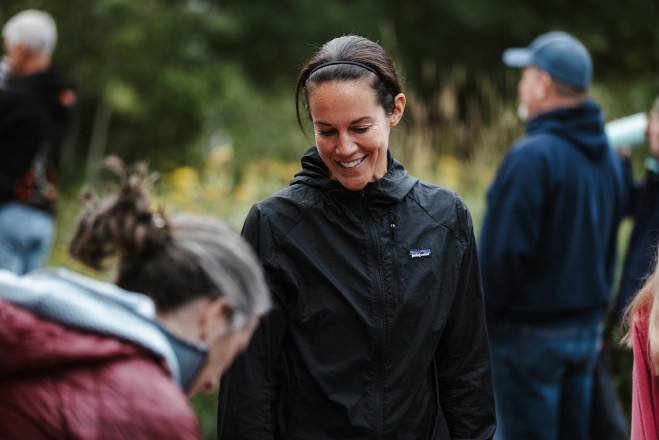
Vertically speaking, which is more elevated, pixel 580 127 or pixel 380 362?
pixel 580 127

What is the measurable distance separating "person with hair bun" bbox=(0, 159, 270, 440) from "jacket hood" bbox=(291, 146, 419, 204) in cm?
70

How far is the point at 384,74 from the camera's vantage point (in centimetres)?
266

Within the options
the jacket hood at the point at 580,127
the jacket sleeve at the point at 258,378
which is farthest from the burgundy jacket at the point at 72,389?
the jacket hood at the point at 580,127

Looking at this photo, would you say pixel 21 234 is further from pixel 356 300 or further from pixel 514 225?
pixel 356 300

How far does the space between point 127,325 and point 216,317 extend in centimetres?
26

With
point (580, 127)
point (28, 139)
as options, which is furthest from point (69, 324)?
point (28, 139)

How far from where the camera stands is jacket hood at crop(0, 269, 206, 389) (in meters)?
1.66

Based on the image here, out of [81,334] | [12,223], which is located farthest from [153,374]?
[12,223]

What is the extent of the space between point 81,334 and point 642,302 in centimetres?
179

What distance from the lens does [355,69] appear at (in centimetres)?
261

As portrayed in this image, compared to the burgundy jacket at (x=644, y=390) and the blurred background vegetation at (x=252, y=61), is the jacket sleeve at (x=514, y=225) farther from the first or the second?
the blurred background vegetation at (x=252, y=61)

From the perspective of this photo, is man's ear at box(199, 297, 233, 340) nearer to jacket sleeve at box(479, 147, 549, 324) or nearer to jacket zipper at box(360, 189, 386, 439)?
jacket zipper at box(360, 189, 386, 439)

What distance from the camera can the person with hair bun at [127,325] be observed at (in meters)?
1.66

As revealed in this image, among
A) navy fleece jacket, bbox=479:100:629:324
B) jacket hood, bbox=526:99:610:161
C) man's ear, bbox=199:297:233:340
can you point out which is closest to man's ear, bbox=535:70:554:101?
jacket hood, bbox=526:99:610:161
